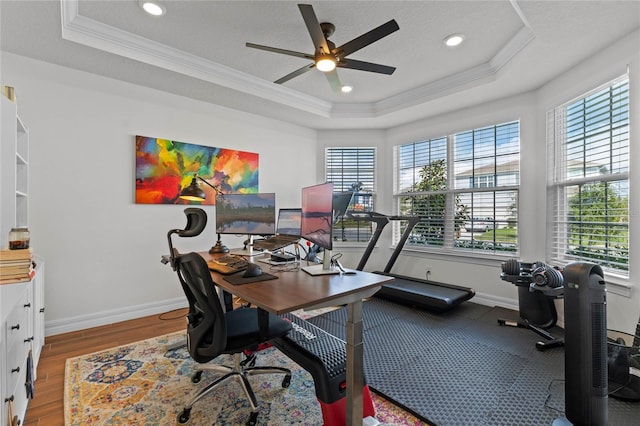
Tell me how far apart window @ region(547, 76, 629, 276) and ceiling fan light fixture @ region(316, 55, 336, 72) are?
2.45 metres

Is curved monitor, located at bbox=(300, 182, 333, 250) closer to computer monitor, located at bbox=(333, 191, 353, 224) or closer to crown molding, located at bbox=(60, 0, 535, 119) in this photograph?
computer monitor, located at bbox=(333, 191, 353, 224)

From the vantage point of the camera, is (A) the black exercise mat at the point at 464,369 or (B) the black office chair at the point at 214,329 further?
(A) the black exercise mat at the point at 464,369

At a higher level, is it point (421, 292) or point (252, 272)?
point (252, 272)

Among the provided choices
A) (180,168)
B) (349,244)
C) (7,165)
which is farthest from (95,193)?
(349,244)

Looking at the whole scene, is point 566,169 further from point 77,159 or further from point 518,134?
point 77,159

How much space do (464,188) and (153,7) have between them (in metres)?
4.02

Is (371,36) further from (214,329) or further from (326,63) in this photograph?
(214,329)

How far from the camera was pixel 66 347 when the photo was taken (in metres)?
2.55

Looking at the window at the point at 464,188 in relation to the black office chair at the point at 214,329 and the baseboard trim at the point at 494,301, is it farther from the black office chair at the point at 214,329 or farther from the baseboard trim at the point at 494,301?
the black office chair at the point at 214,329

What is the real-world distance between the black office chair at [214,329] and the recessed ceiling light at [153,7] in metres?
1.98

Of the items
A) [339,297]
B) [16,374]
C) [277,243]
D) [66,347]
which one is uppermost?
[277,243]

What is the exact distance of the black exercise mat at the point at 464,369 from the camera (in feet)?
5.65

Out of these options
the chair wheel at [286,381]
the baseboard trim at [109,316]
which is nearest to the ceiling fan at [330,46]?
the chair wheel at [286,381]

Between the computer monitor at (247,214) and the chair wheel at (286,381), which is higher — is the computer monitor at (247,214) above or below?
above
